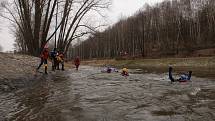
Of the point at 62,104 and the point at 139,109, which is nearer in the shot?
the point at 139,109

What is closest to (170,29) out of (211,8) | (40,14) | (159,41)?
(159,41)

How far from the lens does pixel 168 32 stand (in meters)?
89.4

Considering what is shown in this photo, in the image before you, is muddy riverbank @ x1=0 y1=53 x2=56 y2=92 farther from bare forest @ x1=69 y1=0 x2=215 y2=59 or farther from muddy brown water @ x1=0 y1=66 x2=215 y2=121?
bare forest @ x1=69 y1=0 x2=215 y2=59

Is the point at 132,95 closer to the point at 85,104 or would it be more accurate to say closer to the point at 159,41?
the point at 85,104

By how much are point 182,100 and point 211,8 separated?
70.3 m

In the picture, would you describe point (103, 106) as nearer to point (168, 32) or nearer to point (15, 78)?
point (15, 78)

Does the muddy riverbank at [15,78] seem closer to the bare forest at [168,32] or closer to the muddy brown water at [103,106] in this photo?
the muddy brown water at [103,106]

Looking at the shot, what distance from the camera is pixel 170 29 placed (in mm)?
88625

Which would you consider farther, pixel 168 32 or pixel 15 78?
pixel 168 32

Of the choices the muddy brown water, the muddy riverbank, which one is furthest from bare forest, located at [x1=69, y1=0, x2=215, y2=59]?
the muddy brown water

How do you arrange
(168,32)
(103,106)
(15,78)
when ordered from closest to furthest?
(103,106)
(15,78)
(168,32)

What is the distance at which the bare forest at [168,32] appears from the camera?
76.5 meters

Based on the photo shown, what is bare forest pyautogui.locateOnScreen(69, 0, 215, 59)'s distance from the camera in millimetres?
76500

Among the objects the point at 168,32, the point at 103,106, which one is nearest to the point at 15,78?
the point at 103,106
